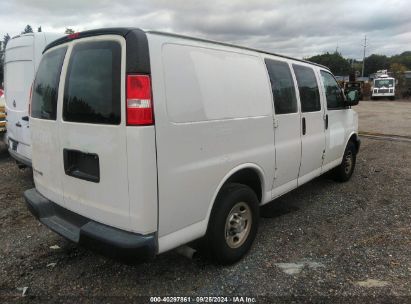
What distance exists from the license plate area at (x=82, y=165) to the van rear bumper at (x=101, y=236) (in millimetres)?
357

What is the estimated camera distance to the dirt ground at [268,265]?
3057 mm

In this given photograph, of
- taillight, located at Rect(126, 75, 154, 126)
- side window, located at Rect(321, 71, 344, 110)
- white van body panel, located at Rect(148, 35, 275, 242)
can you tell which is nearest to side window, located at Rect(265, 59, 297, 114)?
white van body panel, located at Rect(148, 35, 275, 242)

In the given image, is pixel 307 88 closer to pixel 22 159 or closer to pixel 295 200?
pixel 295 200

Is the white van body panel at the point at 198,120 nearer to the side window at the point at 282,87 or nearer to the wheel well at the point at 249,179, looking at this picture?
the wheel well at the point at 249,179

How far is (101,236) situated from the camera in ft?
8.70

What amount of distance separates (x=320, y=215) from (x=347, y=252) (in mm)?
1099

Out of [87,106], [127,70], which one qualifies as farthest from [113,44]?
[87,106]

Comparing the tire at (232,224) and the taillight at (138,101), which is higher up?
the taillight at (138,101)

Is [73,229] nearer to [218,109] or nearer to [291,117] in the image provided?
[218,109]

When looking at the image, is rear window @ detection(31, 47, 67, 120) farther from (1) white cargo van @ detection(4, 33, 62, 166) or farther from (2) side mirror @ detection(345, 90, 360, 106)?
(2) side mirror @ detection(345, 90, 360, 106)

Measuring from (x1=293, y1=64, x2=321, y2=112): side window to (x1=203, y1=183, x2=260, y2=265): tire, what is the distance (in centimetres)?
158

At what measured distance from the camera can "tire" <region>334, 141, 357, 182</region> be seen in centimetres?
612

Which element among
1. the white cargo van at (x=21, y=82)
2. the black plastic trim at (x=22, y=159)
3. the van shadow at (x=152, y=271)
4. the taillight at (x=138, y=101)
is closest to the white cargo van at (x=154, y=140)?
the taillight at (x=138, y=101)

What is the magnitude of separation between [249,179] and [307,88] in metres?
1.70
